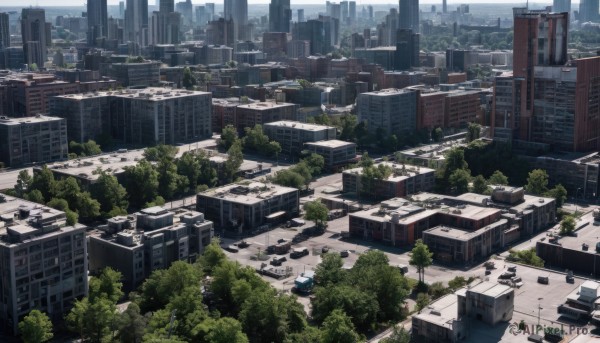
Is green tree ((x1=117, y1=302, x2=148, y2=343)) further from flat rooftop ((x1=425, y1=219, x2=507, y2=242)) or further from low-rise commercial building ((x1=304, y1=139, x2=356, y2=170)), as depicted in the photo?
low-rise commercial building ((x1=304, y1=139, x2=356, y2=170))

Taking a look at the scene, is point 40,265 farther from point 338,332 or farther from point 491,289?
point 491,289

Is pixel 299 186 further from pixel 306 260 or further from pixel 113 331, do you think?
pixel 113 331

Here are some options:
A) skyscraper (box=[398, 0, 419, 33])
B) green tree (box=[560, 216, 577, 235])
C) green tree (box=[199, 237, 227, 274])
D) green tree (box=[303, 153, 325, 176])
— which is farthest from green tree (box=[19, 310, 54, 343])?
skyscraper (box=[398, 0, 419, 33])

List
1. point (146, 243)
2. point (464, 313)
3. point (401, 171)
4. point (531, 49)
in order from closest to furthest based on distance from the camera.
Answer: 1. point (464, 313)
2. point (146, 243)
3. point (401, 171)
4. point (531, 49)

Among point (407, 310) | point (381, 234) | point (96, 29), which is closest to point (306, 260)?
point (381, 234)

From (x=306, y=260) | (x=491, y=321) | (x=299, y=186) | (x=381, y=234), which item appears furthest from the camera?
(x=299, y=186)

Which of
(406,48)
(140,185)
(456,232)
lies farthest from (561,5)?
(456,232)
